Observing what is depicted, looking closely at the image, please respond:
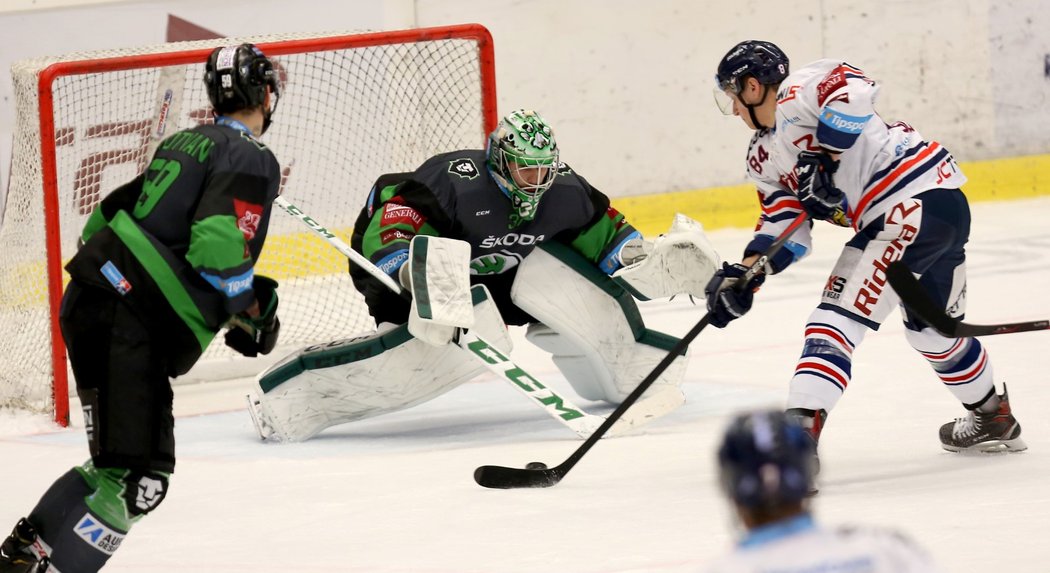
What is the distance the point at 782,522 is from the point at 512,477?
223cm

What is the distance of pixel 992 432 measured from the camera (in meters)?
3.76

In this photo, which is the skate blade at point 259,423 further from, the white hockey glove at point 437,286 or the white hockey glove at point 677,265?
the white hockey glove at point 677,265

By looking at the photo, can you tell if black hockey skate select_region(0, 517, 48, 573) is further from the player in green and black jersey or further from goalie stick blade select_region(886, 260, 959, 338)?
goalie stick blade select_region(886, 260, 959, 338)

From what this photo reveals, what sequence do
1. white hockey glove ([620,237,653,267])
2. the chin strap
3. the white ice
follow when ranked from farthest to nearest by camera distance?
white hockey glove ([620,237,653,267])
the chin strap
the white ice

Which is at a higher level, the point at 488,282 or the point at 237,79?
the point at 237,79

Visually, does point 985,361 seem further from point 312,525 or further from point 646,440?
point 312,525

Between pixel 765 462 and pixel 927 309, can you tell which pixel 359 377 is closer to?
pixel 927 309

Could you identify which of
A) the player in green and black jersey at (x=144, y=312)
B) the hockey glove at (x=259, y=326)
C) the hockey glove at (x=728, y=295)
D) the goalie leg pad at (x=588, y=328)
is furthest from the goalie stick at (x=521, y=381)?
the player in green and black jersey at (x=144, y=312)

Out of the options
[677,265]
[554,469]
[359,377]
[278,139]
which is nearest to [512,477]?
[554,469]

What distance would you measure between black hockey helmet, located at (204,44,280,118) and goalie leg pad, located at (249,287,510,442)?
152 cm

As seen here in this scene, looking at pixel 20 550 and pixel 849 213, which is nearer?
pixel 20 550

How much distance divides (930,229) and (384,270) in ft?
4.67

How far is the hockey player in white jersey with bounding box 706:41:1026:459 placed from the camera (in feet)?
11.3

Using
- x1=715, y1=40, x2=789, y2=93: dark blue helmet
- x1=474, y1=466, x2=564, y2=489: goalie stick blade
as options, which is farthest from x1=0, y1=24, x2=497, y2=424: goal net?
x1=715, y1=40, x2=789, y2=93: dark blue helmet
